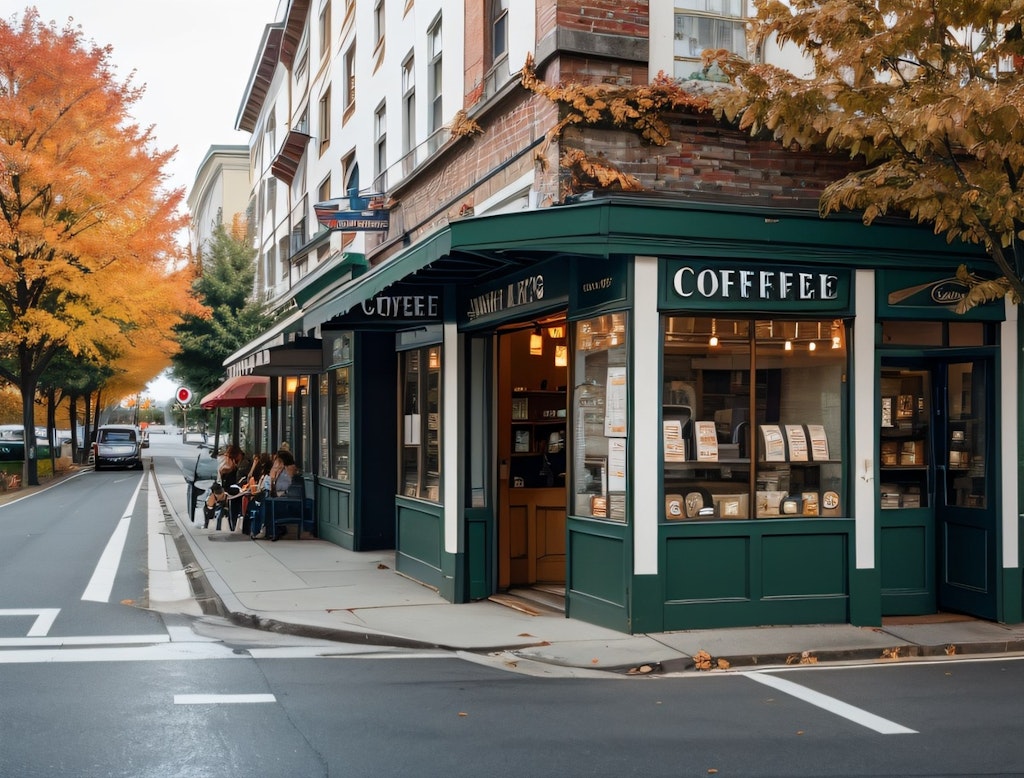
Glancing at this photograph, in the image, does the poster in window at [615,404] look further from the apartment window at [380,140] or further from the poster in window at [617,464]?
the apartment window at [380,140]

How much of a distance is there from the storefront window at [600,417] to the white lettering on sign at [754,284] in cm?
66

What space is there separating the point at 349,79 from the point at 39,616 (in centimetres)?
1478

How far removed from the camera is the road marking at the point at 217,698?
7.18 m

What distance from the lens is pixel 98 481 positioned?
125 feet

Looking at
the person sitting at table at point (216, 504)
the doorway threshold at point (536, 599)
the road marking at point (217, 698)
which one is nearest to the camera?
the road marking at point (217, 698)

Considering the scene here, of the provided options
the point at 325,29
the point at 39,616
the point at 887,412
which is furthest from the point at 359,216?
the point at 325,29

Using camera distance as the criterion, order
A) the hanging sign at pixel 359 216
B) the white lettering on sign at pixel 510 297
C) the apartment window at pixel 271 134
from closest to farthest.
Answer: the white lettering on sign at pixel 510 297 → the hanging sign at pixel 359 216 → the apartment window at pixel 271 134

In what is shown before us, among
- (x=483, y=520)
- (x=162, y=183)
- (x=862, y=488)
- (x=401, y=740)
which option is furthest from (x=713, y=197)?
(x=162, y=183)

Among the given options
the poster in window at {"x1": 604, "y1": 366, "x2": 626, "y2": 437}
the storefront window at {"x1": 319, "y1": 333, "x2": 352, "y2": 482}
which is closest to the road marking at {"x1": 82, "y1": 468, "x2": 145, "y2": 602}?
the storefront window at {"x1": 319, "y1": 333, "x2": 352, "y2": 482}

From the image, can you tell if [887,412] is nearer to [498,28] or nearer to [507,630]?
[507,630]

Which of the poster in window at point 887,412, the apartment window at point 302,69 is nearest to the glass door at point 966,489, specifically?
the poster in window at point 887,412

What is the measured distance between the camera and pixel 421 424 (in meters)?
13.3

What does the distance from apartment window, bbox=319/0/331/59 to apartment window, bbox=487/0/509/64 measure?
12.6 meters

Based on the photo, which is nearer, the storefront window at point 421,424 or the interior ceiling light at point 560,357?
the interior ceiling light at point 560,357
